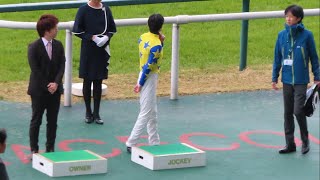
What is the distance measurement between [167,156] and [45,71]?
4.89ft

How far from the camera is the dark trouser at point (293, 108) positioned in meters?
10.4

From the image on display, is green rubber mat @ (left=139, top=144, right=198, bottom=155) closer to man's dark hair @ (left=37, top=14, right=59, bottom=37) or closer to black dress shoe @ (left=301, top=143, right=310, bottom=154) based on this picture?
black dress shoe @ (left=301, top=143, right=310, bottom=154)

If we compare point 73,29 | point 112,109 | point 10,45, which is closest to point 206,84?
point 112,109

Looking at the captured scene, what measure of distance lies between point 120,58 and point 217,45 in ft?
6.68

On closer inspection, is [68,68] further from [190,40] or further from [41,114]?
[190,40]

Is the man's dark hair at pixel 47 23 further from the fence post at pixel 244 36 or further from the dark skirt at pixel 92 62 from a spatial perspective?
the fence post at pixel 244 36

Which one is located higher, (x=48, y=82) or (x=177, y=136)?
(x=48, y=82)

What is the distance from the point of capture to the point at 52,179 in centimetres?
953

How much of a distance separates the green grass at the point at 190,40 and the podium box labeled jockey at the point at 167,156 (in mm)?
4505

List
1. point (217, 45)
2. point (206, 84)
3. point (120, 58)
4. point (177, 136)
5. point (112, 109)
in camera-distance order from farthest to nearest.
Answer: point (217, 45)
point (120, 58)
point (206, 84)
point (112, 109)
point (177, 136)

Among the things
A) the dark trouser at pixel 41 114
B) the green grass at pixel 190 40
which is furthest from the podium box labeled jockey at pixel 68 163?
the green grass at pixel 190 40

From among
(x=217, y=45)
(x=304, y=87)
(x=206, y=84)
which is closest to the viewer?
(x=304, y=87)

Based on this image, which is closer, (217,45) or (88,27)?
(88,27)

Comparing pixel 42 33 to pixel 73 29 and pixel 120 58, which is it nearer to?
pixel 73 29
